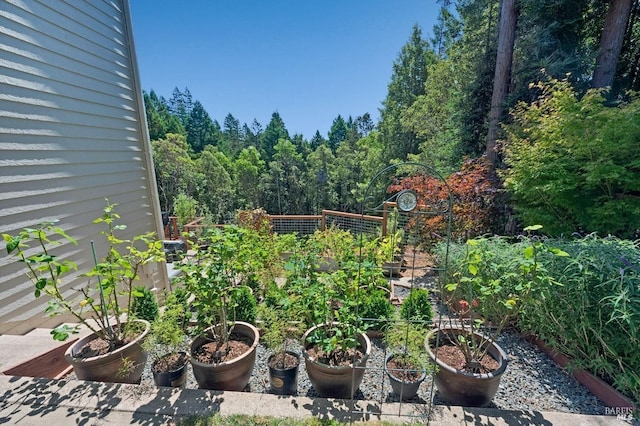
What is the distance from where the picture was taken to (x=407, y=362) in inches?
76.5

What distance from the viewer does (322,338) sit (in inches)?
73.1

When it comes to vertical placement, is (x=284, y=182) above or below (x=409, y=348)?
above

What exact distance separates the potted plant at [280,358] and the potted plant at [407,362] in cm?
72

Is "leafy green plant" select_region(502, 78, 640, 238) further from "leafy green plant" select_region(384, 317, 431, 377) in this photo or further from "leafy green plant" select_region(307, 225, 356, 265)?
"leafy green plant" select_region(384, 317, 431, 377)

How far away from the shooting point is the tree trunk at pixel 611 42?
4.41m

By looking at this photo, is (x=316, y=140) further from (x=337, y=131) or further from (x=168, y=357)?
(x=168, y=357)

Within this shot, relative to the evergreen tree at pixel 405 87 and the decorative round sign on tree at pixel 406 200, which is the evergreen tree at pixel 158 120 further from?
the decorative round sign on tree at pixel 406 200

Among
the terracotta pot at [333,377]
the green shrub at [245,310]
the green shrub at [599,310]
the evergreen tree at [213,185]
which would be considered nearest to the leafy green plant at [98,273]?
the green shrub at [245,310]

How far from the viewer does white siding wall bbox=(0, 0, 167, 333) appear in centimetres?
210

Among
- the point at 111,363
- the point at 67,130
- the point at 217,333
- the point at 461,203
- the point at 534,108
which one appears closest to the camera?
the point at 111,363

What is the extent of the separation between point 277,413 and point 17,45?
136 inches

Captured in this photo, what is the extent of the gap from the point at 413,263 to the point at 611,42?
6.08 metres

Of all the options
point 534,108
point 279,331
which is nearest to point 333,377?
point 279,331

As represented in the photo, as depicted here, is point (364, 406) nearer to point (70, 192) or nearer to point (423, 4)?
point (70, 192)
